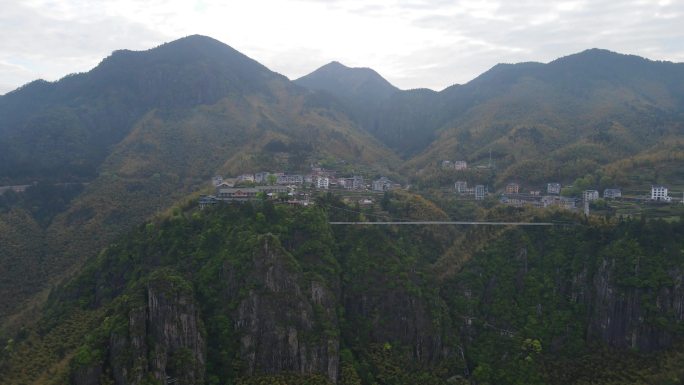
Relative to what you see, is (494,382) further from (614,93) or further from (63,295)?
(614,93)

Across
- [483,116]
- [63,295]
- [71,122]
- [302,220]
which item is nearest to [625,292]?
[302,220]

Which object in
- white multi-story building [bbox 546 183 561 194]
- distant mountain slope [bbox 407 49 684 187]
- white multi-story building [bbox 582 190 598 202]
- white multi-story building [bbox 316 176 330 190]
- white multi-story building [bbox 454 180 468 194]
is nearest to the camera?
white multi-story building [bbox 582 190 598 202]

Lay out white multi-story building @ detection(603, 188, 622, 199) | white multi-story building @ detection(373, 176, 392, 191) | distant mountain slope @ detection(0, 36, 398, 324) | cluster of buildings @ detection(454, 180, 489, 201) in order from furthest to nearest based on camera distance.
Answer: white multi-story building @ detection(373, 176, 392, 191), cluster of buildings @ detection(454, 180, 489, 201), distant mountain slope @ detection(0, 36, 398, 324), white multi-story building @ detection(603, 188, 622, 199)

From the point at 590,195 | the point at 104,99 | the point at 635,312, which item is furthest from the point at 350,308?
the point at 104,99

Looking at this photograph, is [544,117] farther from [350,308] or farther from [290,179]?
[350,308]

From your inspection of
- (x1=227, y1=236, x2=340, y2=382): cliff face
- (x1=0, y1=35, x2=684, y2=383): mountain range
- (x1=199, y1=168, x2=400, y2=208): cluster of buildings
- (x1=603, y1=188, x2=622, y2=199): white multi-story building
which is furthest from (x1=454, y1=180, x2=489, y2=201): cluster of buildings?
(x1=227, y1=236, x2=340, y2=382): cliff face

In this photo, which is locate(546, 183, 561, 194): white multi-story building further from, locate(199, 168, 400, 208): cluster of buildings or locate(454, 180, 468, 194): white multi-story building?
locate(199, 168, 400, 208): cluster of buildings

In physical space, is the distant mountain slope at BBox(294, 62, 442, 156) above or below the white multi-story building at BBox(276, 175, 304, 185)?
above

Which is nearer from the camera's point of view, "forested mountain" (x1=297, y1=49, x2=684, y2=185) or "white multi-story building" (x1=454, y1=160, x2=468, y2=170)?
"forested mountain" (x1=297, y1=49, x2=684, y2=185)
